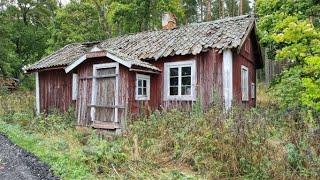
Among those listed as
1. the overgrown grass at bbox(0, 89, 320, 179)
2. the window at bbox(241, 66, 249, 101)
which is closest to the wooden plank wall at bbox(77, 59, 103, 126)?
the overgrown grass at bbox(0, 89, 320, 179)

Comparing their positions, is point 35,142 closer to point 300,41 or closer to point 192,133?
point 192,133

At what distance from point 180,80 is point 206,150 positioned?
5.84m

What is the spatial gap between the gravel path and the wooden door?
3.28 metres

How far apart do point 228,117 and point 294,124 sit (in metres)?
1.58

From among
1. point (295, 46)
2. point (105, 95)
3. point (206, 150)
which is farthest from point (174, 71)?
point (206, 150)

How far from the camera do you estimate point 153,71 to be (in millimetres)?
13578

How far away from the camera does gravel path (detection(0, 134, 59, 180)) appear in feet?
24.8

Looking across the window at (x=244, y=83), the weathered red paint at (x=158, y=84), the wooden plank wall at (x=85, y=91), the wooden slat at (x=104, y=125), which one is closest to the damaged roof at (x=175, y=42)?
the weathered red paint at (x=158, y=84)

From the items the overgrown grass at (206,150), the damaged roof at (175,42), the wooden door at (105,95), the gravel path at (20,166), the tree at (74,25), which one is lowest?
the gravel path at (20,166)

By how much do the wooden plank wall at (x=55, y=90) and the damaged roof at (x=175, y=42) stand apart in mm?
631

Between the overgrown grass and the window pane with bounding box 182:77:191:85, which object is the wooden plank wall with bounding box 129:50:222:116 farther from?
the overgrown grass

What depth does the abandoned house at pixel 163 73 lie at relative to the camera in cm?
1232

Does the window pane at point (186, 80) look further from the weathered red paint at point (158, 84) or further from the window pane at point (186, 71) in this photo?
the weathered red paint at point (158, 84)

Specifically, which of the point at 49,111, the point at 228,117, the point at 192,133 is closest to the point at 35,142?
the point at 192,133
